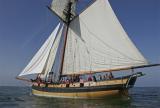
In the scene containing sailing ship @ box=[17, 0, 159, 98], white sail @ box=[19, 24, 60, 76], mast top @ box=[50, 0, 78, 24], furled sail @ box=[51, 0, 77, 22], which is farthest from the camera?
furled sail @ box=[51, 0, 77, 22]

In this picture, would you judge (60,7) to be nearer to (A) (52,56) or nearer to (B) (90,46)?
(A) (52,56)

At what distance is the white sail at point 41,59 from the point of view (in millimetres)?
44125

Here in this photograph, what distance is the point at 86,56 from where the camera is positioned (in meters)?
39.6

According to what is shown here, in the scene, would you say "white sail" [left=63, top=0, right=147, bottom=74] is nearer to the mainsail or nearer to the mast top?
the mainsail

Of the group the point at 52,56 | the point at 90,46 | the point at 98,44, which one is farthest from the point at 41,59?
the point at 98,44

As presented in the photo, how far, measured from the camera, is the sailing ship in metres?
34.3

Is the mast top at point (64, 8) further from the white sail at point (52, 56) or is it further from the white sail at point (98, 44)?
the white sail at point (52, 56)

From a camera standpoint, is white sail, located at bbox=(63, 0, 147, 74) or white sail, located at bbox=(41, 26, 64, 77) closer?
white sail, located at bbox=(63, 0, 147, 74)

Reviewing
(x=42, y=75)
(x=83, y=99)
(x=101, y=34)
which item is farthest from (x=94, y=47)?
(x=42, y=75)

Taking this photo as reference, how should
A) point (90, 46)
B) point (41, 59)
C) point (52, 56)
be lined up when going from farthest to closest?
point (52, 56), point (41, 59), point (90, 46)

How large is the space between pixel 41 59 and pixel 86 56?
839 cm

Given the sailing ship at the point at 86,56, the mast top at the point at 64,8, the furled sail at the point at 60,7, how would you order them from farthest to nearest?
the furled sail at the point at 60,7
the mast top at the point at 64,8
the sailing ship at the point at 86,56

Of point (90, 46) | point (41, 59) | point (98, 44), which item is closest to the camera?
point (98, 44)

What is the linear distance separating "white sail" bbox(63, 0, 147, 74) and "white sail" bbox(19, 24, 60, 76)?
9.71 feet
